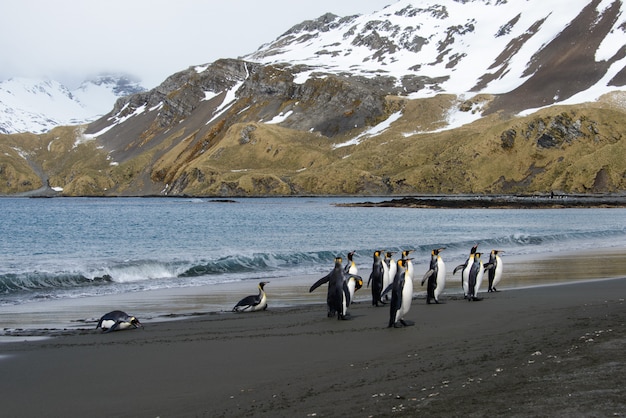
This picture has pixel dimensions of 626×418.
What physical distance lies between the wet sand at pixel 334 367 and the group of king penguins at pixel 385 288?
1.31 feet

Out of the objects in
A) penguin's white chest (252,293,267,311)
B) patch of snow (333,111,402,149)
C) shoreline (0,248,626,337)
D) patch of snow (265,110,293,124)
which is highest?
patch of snow (265,110,293,124)

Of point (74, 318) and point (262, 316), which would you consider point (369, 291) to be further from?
point (74, 318)

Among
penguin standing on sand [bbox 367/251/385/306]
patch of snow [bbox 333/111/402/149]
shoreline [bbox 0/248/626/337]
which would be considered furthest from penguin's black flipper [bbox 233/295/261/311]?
patch of snow [bbox 333/111/402/149]

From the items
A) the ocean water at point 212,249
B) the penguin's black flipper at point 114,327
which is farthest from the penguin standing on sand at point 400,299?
the ocean water at point 212,249

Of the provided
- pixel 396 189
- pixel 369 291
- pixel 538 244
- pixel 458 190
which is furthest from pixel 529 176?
pixel 369 291

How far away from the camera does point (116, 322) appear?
39.6ft

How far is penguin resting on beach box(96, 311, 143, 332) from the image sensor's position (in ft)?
39.5

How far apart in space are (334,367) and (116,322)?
16.2 feet

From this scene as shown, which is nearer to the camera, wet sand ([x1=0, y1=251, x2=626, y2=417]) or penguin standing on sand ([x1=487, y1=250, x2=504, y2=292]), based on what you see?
wet sand ([x1=0, y1=251, x2=626, y2=417])

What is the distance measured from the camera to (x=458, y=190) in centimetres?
13138

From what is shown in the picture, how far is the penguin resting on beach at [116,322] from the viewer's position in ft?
39.5

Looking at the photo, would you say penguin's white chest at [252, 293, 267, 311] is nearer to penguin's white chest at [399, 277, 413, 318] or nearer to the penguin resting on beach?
the penguin resting on beach

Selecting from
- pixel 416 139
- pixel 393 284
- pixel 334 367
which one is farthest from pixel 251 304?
pixel 416 139

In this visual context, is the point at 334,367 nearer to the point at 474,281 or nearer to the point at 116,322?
the point at 116,322
